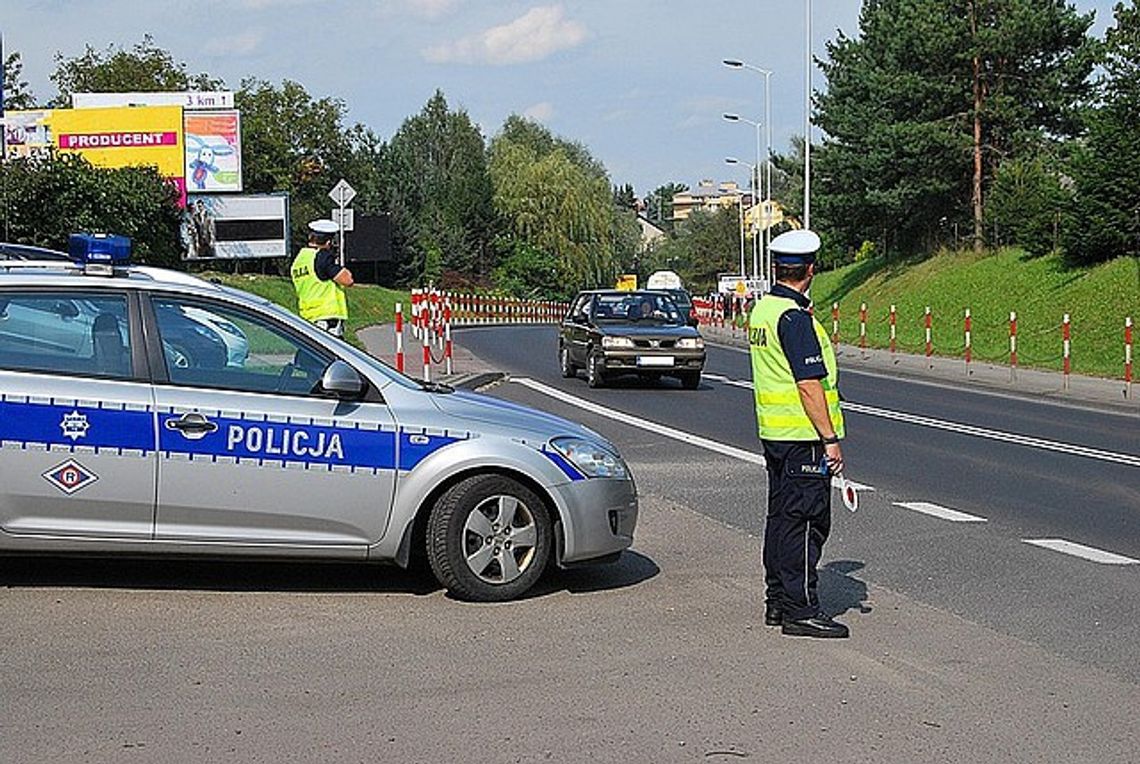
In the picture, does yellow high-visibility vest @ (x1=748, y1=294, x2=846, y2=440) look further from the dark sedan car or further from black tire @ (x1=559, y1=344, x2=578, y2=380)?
black tire @ (x1=559, y1=344, x2=578, y2=380)

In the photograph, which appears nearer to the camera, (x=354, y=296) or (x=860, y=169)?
(x=860, y=169)

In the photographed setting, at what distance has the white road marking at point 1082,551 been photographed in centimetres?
941

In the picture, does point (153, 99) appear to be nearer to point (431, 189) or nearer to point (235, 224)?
point (235, 224)

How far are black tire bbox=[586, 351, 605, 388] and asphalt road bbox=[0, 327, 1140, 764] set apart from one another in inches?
515

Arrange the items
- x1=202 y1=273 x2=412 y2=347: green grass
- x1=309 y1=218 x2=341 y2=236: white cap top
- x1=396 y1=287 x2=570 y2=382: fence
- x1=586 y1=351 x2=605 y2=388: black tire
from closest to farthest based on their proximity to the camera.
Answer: x1=309 y1=218 x2=341 y2=236: white cap top → x1=586 y1=351 x2=605 y2=388: black tire → x1=396 y1=287 x2=570 y2=382: fence → x1=202 y1=273 x2=412 y2=347: green grass

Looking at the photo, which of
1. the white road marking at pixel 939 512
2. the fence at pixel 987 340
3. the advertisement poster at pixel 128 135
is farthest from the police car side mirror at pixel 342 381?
the advertisement poster at pixel 128 135

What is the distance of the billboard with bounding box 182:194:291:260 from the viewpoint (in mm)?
63562

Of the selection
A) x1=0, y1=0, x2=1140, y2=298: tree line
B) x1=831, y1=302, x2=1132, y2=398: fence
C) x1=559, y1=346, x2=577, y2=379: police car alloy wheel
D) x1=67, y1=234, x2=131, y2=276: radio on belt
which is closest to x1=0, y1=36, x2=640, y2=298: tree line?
x1=0, y1=0, x2=1140, y2=298: tree line

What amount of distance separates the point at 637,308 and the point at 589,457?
680 inches

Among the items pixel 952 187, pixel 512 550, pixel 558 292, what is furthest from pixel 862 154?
pixel 512 550

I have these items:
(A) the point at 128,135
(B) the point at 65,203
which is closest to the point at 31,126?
(A) the point at 128,135

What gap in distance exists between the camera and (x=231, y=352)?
7.86 metres

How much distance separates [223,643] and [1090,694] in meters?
3.56

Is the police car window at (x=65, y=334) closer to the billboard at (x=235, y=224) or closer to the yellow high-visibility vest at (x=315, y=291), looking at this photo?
the yellow high-visibility vest at (x=315, y=291)
